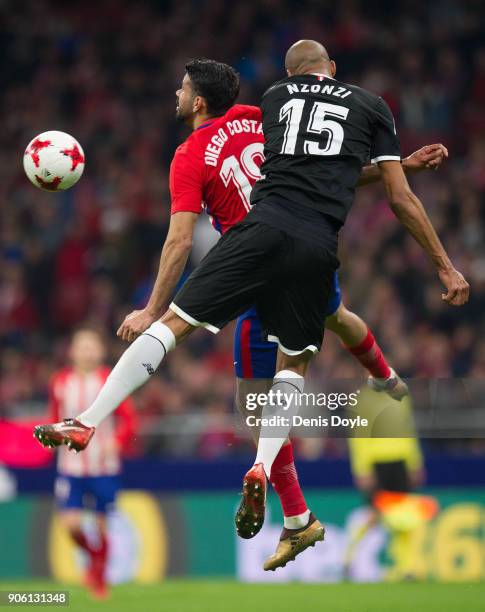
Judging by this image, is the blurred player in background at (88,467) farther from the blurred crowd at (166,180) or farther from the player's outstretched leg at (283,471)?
the player's outstretched leg at (283,471)

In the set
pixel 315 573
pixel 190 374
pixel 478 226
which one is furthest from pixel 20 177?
pixel 315 573

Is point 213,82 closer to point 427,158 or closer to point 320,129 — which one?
point 320,129

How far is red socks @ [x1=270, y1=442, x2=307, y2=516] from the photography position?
21.8ft

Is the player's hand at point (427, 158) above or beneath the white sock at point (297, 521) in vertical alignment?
above

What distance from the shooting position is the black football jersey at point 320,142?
6.09 meters

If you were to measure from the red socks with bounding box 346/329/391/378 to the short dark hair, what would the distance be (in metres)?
1.55

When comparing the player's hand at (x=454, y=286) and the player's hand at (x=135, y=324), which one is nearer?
the player's hand at (x=135, y=324)

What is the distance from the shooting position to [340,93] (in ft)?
20.2

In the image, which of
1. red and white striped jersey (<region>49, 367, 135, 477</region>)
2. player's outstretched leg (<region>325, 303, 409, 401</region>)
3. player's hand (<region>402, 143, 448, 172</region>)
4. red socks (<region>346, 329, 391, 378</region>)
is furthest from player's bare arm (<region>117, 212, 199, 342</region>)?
red and white striped jersey (<region>49, 367, 135, 477</region>)

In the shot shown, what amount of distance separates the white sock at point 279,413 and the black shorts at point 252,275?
0.34 meters

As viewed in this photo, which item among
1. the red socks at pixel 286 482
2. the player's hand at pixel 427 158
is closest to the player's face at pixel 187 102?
the player's hand at pixel 427 158

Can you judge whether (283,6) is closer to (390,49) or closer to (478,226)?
(390,49)

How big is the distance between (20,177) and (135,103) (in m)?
1.78

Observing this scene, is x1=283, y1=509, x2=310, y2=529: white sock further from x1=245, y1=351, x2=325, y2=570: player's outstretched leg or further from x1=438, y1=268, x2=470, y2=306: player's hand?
x1=438, y1=268, x2=470, y2=306: player's hand
